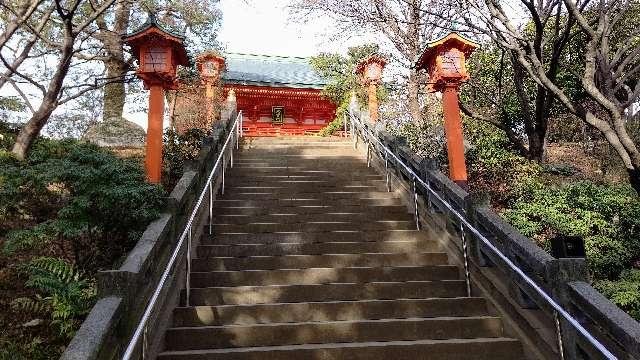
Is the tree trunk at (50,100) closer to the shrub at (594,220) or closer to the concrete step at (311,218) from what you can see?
the concrete step at (311,218)

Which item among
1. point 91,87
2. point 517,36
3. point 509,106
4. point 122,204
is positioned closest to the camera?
point 122,204

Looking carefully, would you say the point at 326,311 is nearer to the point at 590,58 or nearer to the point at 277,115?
the point at 590,58

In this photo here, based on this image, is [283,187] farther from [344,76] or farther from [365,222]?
[344,76]

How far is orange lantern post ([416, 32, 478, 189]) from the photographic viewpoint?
30.7 ft

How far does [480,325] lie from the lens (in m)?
4.68

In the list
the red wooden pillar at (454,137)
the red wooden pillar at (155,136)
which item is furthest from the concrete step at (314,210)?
the red wooden pillar at (454,137)

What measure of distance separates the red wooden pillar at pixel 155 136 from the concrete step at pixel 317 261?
2.84 meters

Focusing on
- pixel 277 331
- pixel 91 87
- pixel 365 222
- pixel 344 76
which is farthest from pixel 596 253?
pixel 344 76

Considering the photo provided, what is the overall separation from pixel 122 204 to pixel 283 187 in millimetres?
3849

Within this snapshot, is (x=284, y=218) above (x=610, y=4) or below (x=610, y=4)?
below

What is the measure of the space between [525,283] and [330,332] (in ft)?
6.50

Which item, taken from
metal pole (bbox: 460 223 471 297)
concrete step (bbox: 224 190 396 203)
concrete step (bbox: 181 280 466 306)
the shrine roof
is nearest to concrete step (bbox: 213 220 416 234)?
concrete step (bbox: 224 190 396 203)

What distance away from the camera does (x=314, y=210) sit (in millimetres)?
7684

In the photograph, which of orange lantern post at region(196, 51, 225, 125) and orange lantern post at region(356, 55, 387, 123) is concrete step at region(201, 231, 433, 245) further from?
orange lantern post at region(196, 51, 225, 125)
